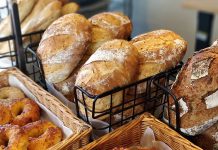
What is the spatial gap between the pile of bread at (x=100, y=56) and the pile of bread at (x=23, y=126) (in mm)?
97

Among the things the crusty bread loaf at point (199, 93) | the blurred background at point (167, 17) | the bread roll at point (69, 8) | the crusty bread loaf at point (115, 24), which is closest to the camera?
the crusty bread loaf at point (199, 93)

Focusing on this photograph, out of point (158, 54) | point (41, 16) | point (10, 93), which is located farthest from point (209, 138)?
point (41, 16)

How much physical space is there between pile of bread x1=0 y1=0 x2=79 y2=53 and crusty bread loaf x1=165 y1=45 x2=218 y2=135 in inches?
20.8

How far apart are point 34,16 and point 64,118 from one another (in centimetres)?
44

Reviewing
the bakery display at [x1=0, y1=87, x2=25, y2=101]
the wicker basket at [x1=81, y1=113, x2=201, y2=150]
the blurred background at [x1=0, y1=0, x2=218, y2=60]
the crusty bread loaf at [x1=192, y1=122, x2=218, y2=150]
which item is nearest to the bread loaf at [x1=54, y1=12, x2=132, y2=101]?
the bakery display at [x1=0, y1=87, x2=25, y2=101]

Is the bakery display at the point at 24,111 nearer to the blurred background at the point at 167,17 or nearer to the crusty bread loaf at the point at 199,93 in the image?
the crusty bread loaf at the point at 199,93

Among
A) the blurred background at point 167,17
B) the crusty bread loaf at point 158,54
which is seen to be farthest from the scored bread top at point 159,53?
the blurred background at point 167,17

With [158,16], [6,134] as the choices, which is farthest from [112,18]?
[158,16]

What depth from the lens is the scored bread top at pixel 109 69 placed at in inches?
28.0

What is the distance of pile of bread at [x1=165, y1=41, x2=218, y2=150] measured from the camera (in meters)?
0.64

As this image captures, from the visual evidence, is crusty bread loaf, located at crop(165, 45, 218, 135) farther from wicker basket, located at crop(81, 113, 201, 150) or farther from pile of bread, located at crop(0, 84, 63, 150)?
pile of bread, located at crop(0, 84, 63, 150)

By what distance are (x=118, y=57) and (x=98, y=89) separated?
0.10 meters

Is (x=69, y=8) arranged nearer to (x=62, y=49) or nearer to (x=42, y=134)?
(x=62, y=49)

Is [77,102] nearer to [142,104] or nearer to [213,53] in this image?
[142,104]
